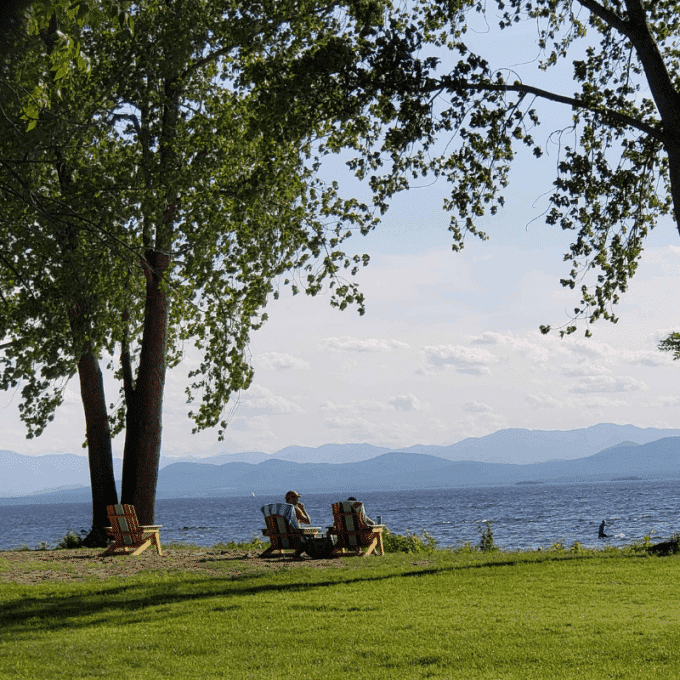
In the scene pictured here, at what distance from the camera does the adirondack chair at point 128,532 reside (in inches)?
578

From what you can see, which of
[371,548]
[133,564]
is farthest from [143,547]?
[371,548]

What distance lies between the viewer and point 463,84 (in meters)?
10.1

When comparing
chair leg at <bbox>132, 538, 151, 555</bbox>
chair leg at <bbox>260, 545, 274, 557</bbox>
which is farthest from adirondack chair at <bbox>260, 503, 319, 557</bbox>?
chair leg at <bbox>132, 538, 151, 555</bbox>

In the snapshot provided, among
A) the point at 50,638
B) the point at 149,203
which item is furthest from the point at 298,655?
the point at 149,203

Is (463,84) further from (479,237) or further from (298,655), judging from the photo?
(298,655)

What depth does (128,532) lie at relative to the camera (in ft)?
48.6

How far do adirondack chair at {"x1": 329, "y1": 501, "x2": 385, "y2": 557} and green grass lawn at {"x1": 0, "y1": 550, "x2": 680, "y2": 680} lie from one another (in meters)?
1.71

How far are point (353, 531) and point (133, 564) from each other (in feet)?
11.7

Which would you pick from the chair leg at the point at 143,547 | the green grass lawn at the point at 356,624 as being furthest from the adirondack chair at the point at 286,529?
the chair leg at the point at 143,547

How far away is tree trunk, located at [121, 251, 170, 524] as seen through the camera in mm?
17078

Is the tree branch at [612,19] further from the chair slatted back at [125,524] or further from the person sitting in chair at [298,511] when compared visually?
the chair slatted back at [125,524]

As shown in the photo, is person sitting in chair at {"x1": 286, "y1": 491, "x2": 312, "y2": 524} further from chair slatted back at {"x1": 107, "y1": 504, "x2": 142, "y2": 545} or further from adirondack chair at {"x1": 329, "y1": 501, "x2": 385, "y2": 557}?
chair slatted back at {"x1": 107, "y1": 504, "x2": 142, "y2": 545}

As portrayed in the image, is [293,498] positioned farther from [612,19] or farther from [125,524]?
[612,19]

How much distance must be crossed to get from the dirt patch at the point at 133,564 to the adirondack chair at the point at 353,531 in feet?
2.12
